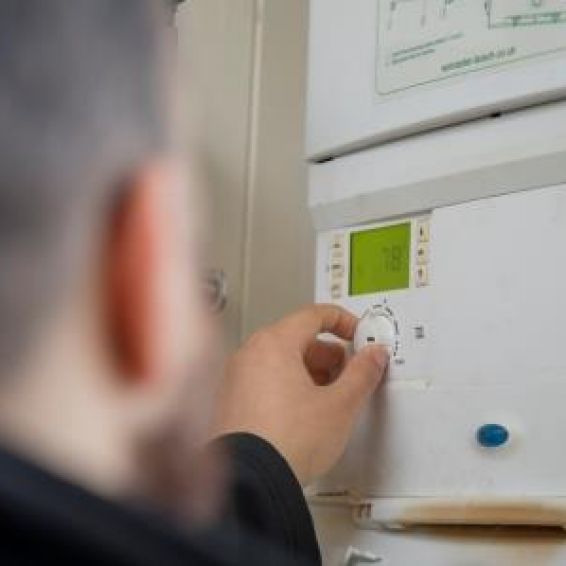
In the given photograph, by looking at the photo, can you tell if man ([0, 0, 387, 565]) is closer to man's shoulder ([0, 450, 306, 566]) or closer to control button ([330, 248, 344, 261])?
man's shoulder ([0, 450, 306, 566])

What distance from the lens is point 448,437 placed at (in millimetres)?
809

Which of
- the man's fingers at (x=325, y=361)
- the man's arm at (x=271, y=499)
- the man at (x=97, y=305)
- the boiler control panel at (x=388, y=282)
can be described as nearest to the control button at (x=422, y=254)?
the boiler control panel at (x=388, y=282)

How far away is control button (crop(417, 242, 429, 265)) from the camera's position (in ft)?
2.84

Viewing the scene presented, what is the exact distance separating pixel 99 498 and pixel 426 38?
2.30 ft

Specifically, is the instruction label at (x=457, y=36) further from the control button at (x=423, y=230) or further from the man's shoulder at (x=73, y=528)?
the man's shoulder at (x=73, y=528)

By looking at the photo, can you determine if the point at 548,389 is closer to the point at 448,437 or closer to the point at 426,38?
the point at 448,437

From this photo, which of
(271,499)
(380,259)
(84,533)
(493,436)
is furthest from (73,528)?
(380,259)

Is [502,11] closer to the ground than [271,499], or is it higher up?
higher up

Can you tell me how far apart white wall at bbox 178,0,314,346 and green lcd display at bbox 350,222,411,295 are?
231 mm

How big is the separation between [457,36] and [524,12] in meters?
0.06

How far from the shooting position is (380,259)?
90cm

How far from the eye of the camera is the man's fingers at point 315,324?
2.85ft

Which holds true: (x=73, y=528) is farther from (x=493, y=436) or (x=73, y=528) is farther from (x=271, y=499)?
(x=493, y=436)

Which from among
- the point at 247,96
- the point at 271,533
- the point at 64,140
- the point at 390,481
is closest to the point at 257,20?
the point at 247,96
